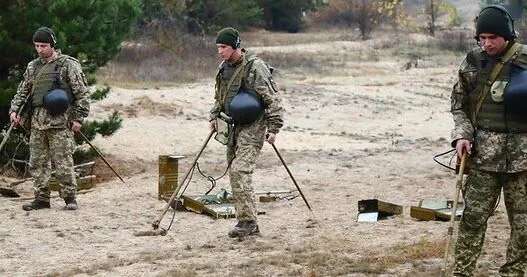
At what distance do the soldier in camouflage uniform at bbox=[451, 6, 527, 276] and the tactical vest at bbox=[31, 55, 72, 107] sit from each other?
16.7 ft

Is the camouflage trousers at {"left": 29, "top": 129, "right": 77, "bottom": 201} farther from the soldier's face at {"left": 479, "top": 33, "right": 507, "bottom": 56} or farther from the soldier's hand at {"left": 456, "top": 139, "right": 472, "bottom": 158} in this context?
the soldier's face at {"left": 479, "top": 33, "right": 507, "bottom": 56}

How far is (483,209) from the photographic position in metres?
5.82

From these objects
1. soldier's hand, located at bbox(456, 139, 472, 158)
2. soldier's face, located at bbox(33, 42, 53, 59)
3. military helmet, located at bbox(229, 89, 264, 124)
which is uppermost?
soldier's hand, located at bbox(456, 139, 472, 158)

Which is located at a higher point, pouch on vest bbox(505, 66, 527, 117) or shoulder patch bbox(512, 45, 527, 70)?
shoulder patch bbox(512, 45, 527, 70)

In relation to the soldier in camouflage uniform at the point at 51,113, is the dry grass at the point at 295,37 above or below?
below

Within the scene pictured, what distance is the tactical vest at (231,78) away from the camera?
8.23m

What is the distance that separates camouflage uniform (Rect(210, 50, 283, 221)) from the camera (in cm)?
815

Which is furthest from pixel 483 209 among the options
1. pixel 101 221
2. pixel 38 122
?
pixel 38 122

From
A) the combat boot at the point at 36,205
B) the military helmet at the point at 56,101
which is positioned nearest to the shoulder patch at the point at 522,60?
the military helmet at the point at 56,101

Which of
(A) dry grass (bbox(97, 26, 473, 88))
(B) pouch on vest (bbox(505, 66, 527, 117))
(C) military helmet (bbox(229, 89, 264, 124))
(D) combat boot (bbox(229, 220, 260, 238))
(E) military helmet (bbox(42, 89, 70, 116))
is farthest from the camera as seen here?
(A) dry grass (bbox(97, 26, 473, 88))

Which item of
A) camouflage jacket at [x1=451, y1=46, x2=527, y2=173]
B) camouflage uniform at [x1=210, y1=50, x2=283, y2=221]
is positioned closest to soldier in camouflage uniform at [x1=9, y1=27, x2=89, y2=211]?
camouflage uniform at [x1=210, y1=50, x2=283, y2=221]

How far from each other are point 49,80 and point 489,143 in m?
5.40

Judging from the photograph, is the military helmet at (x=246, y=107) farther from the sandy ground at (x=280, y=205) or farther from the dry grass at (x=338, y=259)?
the dry grass at (x=338, y=259)

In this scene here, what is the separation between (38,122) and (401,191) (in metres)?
4.55
